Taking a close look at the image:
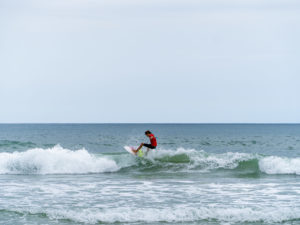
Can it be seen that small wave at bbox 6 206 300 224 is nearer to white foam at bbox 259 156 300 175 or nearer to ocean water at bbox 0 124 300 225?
ocean water at bbox 0 124 300 225

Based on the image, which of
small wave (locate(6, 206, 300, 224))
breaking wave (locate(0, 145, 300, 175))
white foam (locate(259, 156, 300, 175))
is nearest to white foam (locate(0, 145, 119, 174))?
breaking wave (locate(0, 145, 300, 175))

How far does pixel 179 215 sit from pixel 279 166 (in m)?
11.7

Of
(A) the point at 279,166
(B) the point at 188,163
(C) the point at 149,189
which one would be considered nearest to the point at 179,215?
(C) the point at 149,189

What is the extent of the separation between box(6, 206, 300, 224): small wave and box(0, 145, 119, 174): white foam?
33.2 ft

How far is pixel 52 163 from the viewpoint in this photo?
2081cm

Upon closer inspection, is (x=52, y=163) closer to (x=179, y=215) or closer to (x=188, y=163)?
(x=188, y=163)

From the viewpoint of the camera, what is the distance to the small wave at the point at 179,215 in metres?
9.63

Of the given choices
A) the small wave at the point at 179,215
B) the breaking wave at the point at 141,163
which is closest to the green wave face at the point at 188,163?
the breaking wave at the point at 141,163

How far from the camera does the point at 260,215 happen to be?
9.86 metres


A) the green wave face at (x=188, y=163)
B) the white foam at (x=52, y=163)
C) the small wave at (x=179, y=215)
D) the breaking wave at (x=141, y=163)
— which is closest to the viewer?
the small wave at (x=179, y=215)

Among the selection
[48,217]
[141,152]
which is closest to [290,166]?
[141,152]

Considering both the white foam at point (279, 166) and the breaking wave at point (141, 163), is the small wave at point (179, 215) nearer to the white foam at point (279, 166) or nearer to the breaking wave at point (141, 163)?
the white foam at point (279, 166)

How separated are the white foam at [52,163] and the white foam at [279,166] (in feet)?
26.9

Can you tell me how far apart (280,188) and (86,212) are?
7.88 m
